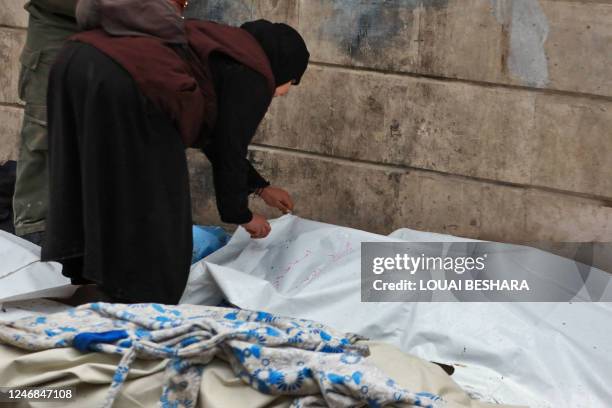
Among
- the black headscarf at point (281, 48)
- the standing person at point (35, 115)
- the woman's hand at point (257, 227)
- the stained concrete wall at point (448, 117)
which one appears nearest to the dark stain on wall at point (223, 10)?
the stained concrete wall at point (448, 117)

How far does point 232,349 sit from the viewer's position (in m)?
2.56

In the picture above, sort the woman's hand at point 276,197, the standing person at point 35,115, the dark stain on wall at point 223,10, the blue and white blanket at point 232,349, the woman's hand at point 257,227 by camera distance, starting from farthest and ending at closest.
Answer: the dark stain on wall at point 223,10, the standing person at point 35,115, the woman's hand at point 276,197, the woman's hand at point 257,227, the blue and white blanket at point 232,349

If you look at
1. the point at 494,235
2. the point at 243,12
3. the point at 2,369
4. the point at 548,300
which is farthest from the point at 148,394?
the point at 243,12

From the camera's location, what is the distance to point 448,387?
8.88 feet

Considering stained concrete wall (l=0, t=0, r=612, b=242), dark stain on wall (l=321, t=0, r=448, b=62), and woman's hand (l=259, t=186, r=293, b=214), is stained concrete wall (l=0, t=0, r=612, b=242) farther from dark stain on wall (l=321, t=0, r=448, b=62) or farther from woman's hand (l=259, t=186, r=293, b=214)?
woman's hand (l=259, t=186, r=293, b=214)

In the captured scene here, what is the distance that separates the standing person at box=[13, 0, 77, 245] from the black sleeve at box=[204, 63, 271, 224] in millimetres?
1124

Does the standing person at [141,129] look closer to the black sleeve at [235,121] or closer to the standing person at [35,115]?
the black sleeve at [235,121]

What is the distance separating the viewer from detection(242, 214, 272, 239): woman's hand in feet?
13.8

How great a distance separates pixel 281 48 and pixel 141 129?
646mm

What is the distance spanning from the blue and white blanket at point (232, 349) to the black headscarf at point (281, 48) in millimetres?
1415

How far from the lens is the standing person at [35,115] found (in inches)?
180

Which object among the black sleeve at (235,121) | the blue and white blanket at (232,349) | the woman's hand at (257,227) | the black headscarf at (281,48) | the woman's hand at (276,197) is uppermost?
the black headscarf at (281,48)

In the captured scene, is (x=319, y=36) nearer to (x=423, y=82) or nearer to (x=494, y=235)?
(x=423, y=82)

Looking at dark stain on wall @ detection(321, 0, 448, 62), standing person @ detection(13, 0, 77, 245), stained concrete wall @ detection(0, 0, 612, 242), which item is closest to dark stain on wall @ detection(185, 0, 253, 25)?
stained concrete wall @ detection(0, 0, 612, 242)
